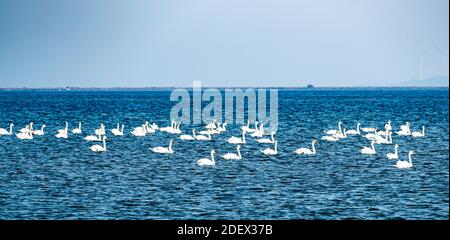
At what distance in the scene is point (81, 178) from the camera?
125 feet

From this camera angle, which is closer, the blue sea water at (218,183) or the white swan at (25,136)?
the blue sea water at (218,183)

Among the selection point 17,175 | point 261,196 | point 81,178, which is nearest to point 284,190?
point 261,196

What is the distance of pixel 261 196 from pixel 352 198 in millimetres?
3204

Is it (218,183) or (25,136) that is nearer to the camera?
(218,183)

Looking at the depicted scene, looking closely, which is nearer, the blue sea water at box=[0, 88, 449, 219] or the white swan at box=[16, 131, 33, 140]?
the blue sea water at box=[0, 88, 449, 219]

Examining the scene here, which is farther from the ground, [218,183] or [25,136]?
[218,183]

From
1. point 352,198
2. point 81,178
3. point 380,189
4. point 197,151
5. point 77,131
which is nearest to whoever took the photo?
point 352,198

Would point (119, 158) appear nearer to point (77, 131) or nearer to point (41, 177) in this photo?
point (41, 177)

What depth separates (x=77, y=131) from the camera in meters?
65.2
